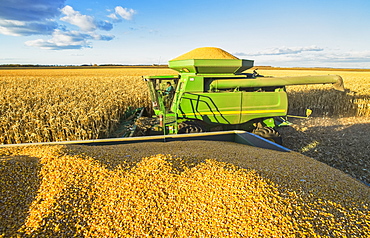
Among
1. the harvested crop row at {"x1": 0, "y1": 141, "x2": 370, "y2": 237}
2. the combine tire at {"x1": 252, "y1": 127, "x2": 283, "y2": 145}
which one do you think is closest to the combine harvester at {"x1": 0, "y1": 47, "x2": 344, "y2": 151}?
the combine tire at {"x1": 252, "y1": 127, "x2": 283, "y2": 145}

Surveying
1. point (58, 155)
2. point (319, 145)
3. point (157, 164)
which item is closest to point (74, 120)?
point (58, 155)

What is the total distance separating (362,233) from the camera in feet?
4.80

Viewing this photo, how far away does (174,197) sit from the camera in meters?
1.80

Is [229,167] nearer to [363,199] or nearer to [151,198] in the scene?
[151,198]

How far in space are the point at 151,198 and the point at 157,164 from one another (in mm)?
509

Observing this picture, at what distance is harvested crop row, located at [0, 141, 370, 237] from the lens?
4.99 feet

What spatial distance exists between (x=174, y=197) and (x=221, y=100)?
3.34m

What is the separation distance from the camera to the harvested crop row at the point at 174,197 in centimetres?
152

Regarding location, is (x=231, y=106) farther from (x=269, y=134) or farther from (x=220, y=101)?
(x=269, y=134)

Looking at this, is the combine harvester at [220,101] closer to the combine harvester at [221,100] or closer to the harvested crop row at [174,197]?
the combine harvester at [221,100]

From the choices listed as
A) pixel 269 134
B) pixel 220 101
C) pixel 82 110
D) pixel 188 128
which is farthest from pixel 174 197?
pixel 82 110

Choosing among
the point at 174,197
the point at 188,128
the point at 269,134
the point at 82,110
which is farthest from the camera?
the point at 82,110

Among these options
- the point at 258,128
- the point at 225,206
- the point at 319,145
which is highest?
the point at 225,206

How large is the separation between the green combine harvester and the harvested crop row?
2.39m
